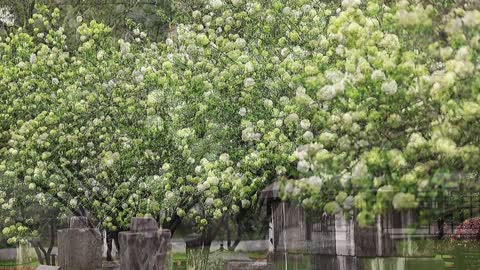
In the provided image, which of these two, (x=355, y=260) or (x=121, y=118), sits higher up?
(x=121, y=118)

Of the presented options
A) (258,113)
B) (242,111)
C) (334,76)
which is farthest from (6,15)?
(334,76)

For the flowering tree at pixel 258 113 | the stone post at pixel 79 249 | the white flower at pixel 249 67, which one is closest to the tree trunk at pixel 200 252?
the flowering tree at pixel 258 113

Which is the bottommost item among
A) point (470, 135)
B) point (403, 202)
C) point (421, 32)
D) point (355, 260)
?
point (355, 260)

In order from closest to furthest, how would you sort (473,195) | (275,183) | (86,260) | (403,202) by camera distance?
(403,202) < (473,195) < (86,260) < (275,183)

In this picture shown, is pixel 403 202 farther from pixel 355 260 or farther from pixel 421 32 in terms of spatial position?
pixel 355 260

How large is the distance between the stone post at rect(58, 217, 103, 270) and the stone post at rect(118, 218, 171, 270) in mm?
2002

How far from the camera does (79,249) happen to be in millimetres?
9367

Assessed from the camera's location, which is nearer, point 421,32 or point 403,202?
point 403,202

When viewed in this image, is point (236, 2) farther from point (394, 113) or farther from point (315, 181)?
point (315, 181)

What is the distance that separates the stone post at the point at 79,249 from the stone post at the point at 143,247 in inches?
78.8

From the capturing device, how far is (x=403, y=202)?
649 centimetres

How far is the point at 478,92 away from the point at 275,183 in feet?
18.9

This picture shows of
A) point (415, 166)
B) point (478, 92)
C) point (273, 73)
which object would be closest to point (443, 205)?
point (415, 166)

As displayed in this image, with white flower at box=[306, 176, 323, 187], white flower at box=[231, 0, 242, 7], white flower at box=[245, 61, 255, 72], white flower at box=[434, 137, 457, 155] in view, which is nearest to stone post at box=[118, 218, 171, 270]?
white flower at box=[306, 176, 323, 187]
